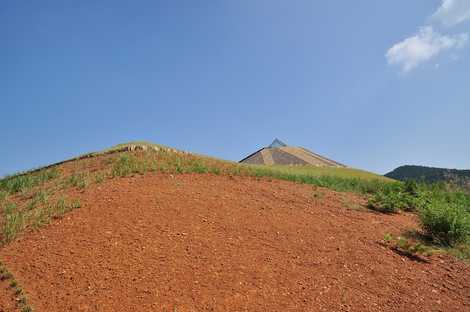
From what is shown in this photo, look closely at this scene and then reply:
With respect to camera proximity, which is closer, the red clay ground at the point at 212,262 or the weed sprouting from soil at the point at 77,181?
the red clay ground at the point at 212,262

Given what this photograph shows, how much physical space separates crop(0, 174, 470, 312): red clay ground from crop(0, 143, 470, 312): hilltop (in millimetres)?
16

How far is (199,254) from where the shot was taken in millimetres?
4293

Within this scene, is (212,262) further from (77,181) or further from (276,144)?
(276,144)

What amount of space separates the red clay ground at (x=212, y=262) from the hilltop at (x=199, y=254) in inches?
0.6

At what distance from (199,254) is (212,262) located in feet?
0.80

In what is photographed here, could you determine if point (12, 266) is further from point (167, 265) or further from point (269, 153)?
point (269, 153)

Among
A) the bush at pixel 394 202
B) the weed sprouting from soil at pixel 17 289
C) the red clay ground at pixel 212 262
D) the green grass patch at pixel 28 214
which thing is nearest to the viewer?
the weed sprouting from soil at pixel 17 289

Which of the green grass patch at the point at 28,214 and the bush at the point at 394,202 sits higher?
the bush at the point at 394,202

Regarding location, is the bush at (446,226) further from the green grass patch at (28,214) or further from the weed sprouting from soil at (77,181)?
the weed sprouting from soil at (77,181)

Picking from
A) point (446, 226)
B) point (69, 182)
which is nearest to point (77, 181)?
point (69, 182)

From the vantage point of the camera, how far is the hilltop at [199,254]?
350 cm

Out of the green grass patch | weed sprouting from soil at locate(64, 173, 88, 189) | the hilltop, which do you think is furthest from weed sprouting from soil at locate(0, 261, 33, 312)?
weed sprouting from soil at locate(64, 173, 88, 189)

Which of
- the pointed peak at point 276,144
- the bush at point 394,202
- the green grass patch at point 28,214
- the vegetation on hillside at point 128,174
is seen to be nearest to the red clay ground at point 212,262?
the green grass patch at point 28,214

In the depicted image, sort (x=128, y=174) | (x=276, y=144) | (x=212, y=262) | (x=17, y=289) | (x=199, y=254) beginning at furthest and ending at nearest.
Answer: (x=276, y=144) → (x=128, y=174) → (x=199, y=254) → (x=212, y=262) → (x=17, y=289)
